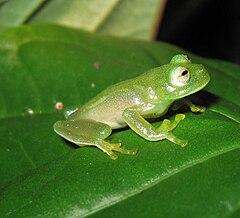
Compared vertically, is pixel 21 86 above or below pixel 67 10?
below

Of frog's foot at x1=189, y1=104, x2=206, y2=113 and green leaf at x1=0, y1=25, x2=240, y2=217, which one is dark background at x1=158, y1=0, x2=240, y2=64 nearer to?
green leaf at x1=0, y1=25, x2=240, y2=217

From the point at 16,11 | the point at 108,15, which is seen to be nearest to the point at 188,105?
the point at 108,15

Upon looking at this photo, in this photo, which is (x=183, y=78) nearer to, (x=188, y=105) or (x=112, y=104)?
(x=188, y=105)

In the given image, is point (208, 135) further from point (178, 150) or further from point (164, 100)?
point (164, 100)

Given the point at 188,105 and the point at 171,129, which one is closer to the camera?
the point at 171,129

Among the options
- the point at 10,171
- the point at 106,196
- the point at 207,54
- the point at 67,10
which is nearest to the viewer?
the point at 106,196

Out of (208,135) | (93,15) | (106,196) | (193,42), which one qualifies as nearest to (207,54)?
(193,42)

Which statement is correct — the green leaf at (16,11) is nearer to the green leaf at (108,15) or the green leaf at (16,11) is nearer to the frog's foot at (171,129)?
the green leaf at (108,15)
